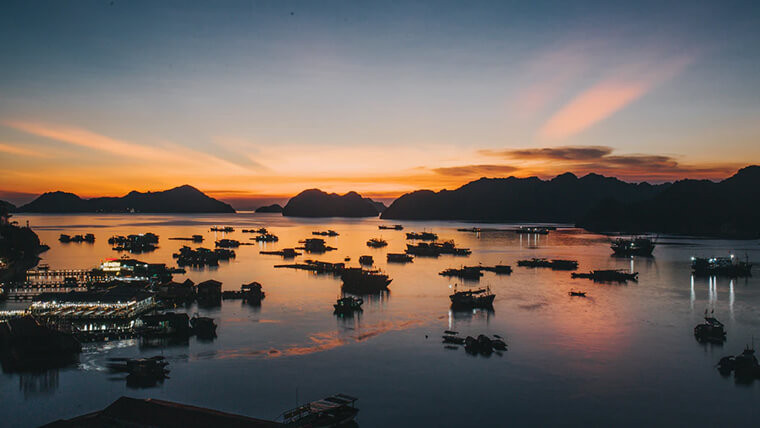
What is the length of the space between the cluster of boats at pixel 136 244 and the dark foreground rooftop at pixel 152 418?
7261 centimetres

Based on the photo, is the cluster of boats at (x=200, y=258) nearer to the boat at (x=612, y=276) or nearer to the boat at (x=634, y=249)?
the boat at (x=612, y=276)

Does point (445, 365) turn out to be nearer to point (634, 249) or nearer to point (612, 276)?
point (612, 276)

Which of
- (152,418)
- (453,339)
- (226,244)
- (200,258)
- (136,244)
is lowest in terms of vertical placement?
(453,339)

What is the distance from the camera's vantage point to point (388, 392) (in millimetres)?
20266

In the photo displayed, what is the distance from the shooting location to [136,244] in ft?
276

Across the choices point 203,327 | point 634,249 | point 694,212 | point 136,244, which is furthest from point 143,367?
point 694,212

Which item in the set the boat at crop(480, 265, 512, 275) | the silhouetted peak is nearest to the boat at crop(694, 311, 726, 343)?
the boat at crop(480, 265, 512, 275)

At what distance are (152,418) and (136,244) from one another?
255ft

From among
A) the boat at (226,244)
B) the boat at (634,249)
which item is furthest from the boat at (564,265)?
the boat at (226,244)

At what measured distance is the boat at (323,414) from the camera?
16562 millimetres

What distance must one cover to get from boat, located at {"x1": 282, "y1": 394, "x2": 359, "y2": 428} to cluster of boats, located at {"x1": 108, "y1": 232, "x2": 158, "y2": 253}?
72897 mm

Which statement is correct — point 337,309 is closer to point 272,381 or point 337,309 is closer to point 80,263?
point 272,381

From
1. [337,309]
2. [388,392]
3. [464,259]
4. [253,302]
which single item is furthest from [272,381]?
[464,259]

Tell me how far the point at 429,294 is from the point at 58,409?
1123 inches
